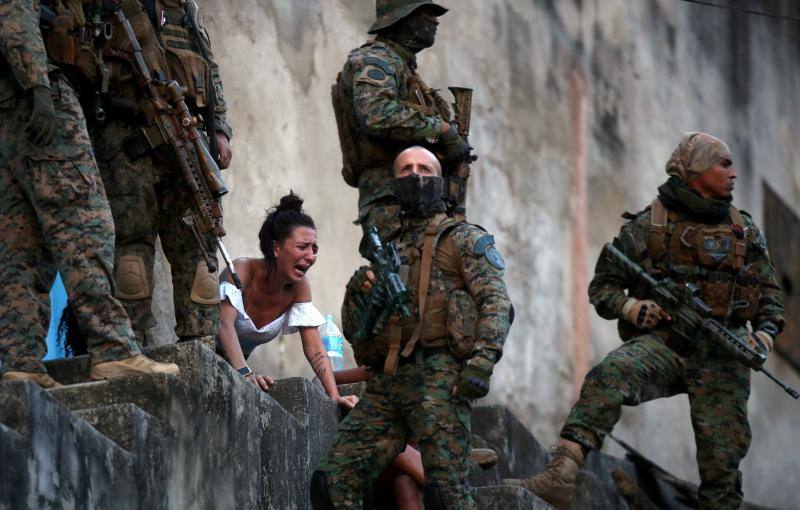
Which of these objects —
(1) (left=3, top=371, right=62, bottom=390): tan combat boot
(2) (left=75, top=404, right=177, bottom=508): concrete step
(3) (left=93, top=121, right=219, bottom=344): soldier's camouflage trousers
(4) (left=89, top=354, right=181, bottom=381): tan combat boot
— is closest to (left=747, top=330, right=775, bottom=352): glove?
(3) (left=93, top=121, right=219, bottom=344): soldier's camouflage trousers

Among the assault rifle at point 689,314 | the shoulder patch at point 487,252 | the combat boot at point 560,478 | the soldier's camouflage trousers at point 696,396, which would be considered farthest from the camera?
the assault rifle at point 689,314

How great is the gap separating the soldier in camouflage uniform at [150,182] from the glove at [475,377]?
100 centimetres

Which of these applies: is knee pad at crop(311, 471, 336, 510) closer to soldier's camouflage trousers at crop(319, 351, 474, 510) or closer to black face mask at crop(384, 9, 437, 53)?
soldier's camouflage trousers at crop(319, 351, 474, 510)

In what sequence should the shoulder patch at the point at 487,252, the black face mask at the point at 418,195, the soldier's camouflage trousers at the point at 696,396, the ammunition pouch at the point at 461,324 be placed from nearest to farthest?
1. the ammunition pouch at the point at 461,324
2. the shoulder patch at the point at 487,252
3. the black face mask at the point at 418,195
4. the soldier's camouflage trousers at the point at 696,396

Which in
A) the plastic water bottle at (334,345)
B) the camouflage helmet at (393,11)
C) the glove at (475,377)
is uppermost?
the camouflage helmet at (393,11)

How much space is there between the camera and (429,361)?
5871mm

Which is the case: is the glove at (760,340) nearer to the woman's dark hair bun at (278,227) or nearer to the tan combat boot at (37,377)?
the woman's dark hair bun at (278,227)

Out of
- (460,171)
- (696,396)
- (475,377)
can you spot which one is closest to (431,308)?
(475,377)

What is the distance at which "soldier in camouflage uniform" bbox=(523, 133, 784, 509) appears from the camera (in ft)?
24.6

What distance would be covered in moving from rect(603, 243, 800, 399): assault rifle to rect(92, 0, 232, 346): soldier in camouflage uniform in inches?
87.9

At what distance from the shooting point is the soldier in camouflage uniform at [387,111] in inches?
265

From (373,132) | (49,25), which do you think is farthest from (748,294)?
(49,25)

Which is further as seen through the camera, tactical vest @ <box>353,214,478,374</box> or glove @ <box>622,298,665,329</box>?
glove @ <box>622,298,665,329</box>

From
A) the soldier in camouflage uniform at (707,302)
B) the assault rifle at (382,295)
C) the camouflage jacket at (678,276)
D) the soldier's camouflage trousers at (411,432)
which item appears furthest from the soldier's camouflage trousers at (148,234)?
the camouflage jacket at (678,276)
